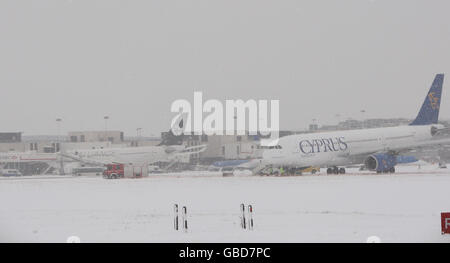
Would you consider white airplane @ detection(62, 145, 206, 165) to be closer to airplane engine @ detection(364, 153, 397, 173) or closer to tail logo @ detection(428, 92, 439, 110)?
airplane engine @ detection(364, 153, 397, 173)

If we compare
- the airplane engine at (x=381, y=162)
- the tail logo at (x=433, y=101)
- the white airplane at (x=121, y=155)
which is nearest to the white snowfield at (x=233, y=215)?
the airplane engine at (x=381, y=162)

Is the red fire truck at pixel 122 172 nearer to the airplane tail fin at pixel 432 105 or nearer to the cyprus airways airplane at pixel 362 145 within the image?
the cyprus airways airplane at pixel 362 145

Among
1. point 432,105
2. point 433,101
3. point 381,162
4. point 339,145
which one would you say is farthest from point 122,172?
point 433,101

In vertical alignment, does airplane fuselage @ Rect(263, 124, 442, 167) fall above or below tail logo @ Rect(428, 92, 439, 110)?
below

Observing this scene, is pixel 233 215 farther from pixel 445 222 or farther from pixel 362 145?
pixel 362 145

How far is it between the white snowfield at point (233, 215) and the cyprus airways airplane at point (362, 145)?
1882cm


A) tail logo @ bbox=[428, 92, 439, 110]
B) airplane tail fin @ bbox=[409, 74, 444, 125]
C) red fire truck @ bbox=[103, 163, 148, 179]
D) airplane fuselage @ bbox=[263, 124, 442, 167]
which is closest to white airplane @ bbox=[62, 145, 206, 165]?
red fire truck @ bbox=[103, 163, 148, 179]

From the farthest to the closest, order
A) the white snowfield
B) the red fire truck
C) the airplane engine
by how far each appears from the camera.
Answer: the red fire truck < the airplane engine < the white snowfield

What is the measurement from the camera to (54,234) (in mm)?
19594

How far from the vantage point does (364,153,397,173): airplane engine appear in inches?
2187

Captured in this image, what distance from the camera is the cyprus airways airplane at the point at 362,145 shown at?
55656mm
